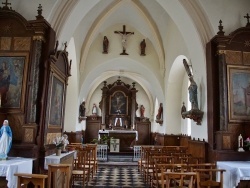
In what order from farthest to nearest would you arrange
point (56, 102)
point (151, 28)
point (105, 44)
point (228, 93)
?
point (105, 44) < point (151, 28) < point (56, 102) < point (228, 93)

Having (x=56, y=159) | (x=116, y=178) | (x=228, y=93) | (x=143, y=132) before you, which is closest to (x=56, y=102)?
(x=56, y=159)

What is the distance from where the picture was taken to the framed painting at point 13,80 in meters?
5.50

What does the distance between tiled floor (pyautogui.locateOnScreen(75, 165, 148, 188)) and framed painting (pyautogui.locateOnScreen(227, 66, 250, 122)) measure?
9.58 feet

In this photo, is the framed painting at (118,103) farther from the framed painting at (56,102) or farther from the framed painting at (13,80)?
the framed painting at (13,80)

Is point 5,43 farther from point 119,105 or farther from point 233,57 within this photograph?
point 119,105

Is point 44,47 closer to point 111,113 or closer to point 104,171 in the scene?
point 104,171

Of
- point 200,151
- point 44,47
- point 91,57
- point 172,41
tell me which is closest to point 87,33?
point 91,57

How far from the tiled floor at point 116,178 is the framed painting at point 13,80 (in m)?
2.72

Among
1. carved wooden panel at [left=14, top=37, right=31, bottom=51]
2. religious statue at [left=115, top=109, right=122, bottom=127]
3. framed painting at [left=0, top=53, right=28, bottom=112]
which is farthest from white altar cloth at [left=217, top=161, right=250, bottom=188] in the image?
religious statue at [left=115, top=109, right=122, bottom=127]

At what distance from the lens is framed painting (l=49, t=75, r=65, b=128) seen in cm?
612

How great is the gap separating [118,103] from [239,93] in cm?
1214

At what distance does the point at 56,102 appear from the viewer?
6.50 meters

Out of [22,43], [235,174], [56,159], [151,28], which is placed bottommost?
[235,174]

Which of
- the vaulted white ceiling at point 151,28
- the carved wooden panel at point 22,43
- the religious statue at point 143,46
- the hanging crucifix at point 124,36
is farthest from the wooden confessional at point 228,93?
the hanging crucifix at point 124,36
